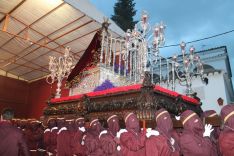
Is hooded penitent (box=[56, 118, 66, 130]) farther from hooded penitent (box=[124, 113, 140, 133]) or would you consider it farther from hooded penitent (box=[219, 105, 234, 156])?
hooded penitent (box=[219, 105, 234, 156])

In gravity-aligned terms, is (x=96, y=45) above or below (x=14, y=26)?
below

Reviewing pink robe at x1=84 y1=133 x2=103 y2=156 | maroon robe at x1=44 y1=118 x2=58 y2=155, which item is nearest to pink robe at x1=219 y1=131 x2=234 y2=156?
pink robe at x1=84 y1=133 x2=103 y2=156

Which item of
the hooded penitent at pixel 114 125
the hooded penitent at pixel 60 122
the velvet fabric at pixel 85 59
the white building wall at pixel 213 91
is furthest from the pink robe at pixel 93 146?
the white building wall at pixel 213 91

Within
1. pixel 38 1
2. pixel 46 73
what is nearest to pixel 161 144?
pixel 38 1

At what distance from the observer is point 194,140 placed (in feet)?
8.96

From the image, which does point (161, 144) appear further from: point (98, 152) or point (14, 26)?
point (14, 26)

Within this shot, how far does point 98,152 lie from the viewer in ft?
12.2

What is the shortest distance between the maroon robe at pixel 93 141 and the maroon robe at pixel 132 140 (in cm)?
69

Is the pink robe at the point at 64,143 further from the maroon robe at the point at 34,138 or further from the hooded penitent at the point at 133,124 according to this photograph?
the hooded penitent at the point at 133,124

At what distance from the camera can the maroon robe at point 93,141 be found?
12.3ft

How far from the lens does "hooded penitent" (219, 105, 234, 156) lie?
8.04 ft

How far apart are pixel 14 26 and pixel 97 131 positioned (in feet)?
23.3

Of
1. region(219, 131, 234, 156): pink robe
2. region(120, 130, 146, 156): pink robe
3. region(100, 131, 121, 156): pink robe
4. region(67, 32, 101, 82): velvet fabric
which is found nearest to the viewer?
region(219, 131, 234, 156): pink robe

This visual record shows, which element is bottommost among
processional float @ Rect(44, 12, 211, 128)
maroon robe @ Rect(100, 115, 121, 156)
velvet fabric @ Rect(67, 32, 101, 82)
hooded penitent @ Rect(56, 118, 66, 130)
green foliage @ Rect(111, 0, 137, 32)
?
maroon robe @ Rect(100, 115, 121, 156)
